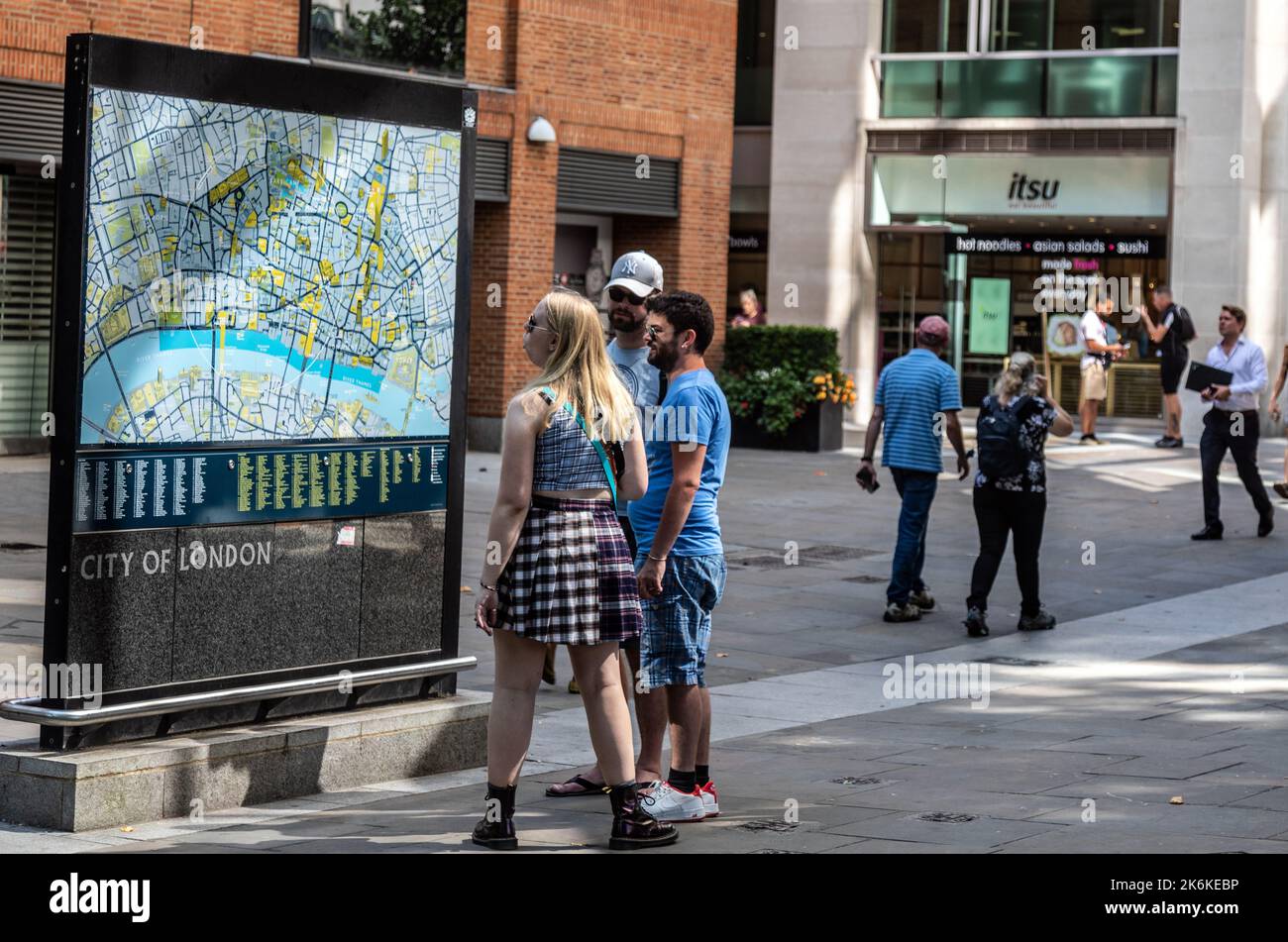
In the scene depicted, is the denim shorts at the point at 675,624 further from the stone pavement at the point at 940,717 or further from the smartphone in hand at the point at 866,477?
the smartphone in hand at the point at 866,477

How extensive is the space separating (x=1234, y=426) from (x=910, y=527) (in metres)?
5.36

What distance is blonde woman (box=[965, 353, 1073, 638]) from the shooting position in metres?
11.6

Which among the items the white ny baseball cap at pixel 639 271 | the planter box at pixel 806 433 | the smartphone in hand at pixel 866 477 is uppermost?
the white ny baseball cap at pixel 639 271

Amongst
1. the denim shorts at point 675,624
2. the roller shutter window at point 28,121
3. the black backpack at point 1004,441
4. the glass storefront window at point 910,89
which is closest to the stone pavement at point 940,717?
the denim shorts at point 675,624

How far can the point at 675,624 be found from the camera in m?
6.84

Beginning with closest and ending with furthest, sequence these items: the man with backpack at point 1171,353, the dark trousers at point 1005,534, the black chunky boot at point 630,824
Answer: the black chunky boot at point 630,824, the dark trousers at point 1005,534, the man with backpack at point 1171,353

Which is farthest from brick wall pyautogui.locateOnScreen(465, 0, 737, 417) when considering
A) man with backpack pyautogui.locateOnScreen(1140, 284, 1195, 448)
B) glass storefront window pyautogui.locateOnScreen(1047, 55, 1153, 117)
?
man with backpack pyautogui.locateOnScreen(1140, 284, 1195, 448)

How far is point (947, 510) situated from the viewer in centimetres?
1773

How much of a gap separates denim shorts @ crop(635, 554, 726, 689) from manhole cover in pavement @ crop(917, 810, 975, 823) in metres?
0.95

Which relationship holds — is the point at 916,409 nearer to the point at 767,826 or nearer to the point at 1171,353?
the point at 767,826

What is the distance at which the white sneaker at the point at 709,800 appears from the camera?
22.4 feet

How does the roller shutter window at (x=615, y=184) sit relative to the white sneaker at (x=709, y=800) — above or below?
above
